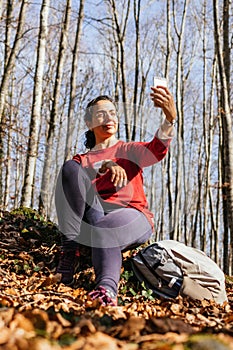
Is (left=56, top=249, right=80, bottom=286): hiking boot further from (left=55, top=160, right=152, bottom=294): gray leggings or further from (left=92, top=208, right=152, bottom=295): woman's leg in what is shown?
(left=92, top=208, right=152, bottom=295): woman's leg

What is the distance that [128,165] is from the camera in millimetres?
3180

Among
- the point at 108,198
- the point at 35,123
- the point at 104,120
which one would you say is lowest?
the point at 108,198

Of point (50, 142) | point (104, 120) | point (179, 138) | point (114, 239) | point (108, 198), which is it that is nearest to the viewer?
point (114, 239)

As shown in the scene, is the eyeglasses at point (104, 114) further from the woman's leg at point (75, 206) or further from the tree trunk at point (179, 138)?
the tree trunk at point (179, 138)

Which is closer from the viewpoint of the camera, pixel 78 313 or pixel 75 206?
pixel 78 313

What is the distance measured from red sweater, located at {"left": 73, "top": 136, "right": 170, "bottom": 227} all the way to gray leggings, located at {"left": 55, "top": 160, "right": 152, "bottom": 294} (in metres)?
0.07

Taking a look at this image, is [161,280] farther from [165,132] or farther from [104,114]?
[104,114]

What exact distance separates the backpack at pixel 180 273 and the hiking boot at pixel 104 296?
60 centimetres

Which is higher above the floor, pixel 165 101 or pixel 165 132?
pixel 165 101

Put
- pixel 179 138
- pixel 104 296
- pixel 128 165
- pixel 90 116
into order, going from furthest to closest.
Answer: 1. pixel 179 138
2. pixel 90 116
3. pixel 128 165
4. pixel 104 296

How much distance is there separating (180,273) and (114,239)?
0.54m

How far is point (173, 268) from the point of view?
2832 mm

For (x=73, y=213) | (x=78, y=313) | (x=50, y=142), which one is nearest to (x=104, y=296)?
(x=78, y=313)

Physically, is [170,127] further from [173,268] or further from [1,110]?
[1,110]
